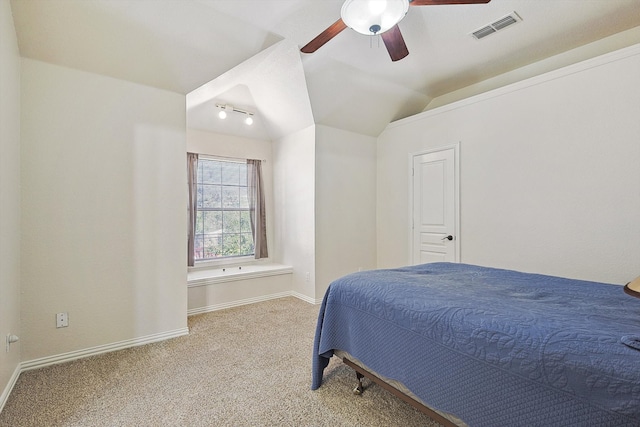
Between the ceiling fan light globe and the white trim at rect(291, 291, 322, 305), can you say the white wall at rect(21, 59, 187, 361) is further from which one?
the ceiling fan light globe

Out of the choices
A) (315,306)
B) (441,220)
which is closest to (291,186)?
(315,306)

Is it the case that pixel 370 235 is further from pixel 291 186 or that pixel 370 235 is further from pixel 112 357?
pixel 112 357

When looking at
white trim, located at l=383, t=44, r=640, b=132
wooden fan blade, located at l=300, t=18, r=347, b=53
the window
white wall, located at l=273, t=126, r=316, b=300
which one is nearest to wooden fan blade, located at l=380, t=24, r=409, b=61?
wooden fan blade, located at l=300, t=18, r=347, b=53

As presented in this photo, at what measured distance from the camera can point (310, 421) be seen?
1706 millimetres

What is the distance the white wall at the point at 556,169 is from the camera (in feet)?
8.44

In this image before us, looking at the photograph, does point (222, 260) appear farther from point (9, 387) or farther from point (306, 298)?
point (9, 387)

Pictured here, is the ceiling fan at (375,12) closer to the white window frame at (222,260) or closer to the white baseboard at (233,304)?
the white window frame at (222,260)

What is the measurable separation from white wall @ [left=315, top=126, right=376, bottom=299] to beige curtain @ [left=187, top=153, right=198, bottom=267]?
1667mm

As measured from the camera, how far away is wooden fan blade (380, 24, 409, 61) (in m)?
2.15

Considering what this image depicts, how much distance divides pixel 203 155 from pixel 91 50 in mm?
1937

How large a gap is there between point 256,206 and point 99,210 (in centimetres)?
227

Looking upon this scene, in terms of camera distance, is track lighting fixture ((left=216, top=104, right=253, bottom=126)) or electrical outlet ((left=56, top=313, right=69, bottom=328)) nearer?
electrical outlet ((left=56, top=313, right=69, bottom=328))

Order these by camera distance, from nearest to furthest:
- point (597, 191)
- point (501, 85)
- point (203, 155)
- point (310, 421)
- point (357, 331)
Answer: point (310, 421), point (357, 331), point (597, 191), point (501, 85), point (203, 155)

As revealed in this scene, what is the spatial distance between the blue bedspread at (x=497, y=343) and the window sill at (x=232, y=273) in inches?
85.7
